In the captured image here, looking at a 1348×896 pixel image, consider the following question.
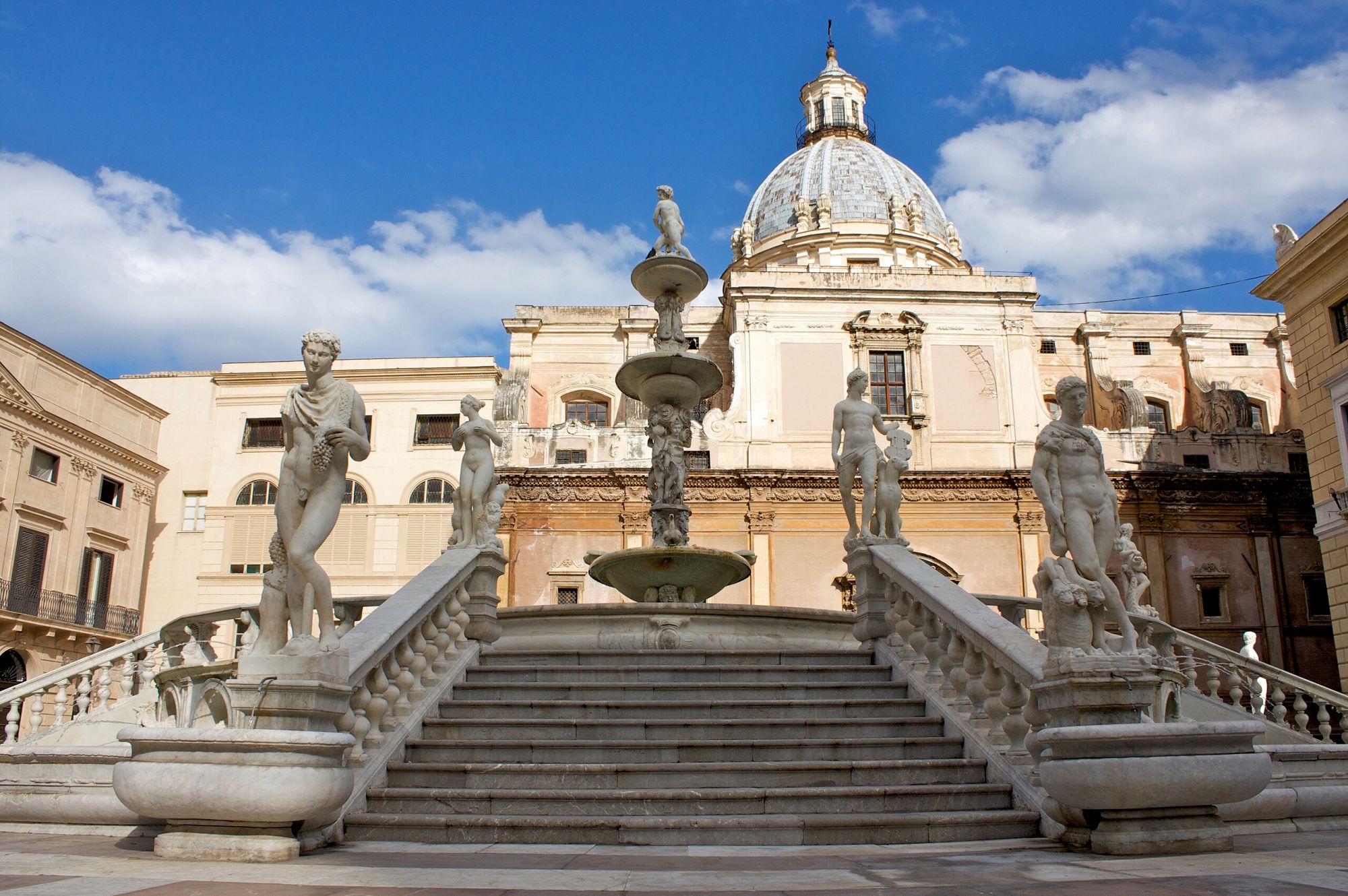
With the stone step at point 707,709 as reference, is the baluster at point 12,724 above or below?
below

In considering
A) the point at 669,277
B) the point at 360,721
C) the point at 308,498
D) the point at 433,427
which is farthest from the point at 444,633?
the point at 433,427

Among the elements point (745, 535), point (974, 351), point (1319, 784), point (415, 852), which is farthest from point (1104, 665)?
A: point (974, 351)

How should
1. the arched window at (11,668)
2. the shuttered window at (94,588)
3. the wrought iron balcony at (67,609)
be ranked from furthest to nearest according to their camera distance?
the shuttered window at (94,588)
the wrought iron balcony at (67,609)
the arched window at (11,668)

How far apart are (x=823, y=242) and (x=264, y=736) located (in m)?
37.0

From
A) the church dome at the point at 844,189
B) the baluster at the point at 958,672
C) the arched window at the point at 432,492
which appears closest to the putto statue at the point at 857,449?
the baluster at the point at 958,672

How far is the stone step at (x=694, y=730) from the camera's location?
7414 mm

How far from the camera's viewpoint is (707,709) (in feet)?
25.7

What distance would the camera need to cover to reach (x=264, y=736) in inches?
219

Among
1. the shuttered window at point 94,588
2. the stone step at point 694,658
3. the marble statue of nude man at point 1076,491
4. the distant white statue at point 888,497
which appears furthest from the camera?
the shuttered window at point 94,588

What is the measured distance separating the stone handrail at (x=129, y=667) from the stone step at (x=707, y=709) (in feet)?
8.91

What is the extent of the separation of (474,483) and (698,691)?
11.5ft

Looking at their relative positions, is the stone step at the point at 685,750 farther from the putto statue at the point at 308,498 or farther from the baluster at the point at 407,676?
the putto statue at the point at 308,498

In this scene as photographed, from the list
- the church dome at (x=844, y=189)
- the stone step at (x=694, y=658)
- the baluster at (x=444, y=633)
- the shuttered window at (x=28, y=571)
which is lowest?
the stone step at (x=694, y=658)

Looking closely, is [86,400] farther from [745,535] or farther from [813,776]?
[813,776]
